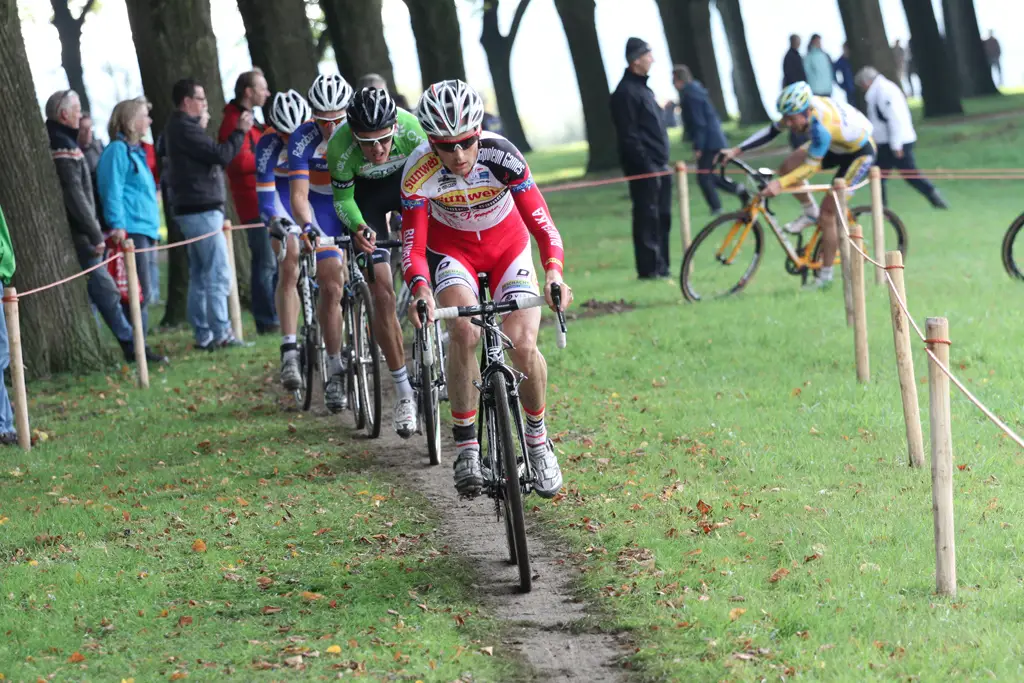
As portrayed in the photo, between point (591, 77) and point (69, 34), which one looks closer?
point (591, 77)

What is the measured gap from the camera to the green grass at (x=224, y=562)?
6.02 meters

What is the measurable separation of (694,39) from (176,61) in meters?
22.4

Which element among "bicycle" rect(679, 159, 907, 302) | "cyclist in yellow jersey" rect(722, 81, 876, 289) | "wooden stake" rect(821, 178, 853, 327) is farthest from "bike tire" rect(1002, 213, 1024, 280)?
"wooden stake" rect(821, 178, 853, 327)

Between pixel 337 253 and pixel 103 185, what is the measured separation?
5.05 m

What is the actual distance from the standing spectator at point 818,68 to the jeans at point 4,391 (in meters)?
24.6

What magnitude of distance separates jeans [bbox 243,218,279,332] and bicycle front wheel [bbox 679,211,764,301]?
4.44m

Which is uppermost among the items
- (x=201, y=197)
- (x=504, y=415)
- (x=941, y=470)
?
(x=201, y=197)

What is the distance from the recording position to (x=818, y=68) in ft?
107

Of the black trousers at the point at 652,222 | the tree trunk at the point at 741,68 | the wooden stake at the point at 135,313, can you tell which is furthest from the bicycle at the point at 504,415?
the tree trunk at the point at 741,68

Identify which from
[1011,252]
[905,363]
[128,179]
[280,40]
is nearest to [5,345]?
[128,179]

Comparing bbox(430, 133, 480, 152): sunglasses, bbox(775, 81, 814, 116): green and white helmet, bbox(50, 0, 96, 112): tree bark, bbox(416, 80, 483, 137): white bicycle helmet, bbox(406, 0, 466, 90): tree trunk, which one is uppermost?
bbox(50, 0, 96, 112): tree bark

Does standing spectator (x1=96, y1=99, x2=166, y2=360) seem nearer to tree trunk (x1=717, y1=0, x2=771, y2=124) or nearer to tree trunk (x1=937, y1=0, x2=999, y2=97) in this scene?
tree trunk (x1=717, y1=0, x2=771, y2=124)

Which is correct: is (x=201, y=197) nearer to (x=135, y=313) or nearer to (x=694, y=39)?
(x=135, y=313)

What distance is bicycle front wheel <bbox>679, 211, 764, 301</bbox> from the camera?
15242 millimetres
